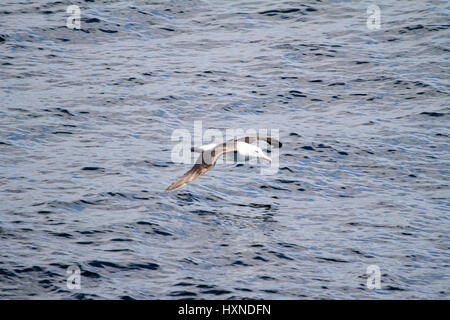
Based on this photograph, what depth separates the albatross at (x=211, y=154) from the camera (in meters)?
14.7

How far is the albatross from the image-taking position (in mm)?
14656

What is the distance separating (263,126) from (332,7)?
36.9 feet

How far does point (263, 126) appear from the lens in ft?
69.5

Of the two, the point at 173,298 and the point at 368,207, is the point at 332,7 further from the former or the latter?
the point at 173,298

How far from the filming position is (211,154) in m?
15.5

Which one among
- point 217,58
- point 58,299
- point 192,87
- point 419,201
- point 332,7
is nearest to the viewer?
point 58,299

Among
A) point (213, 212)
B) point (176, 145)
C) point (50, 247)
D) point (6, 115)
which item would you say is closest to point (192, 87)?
point (176, 145)

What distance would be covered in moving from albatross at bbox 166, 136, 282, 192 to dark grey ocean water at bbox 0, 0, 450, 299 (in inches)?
45.9

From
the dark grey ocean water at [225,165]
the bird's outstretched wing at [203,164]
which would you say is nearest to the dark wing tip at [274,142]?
the dark grey ocean water at [225,165]

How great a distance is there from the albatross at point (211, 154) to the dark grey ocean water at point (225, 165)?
45.9 inches

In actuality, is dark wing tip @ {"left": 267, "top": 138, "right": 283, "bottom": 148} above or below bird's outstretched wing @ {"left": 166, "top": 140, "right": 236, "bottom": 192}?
below

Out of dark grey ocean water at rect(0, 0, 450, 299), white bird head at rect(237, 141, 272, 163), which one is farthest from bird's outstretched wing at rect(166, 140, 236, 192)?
dark grey ocean water at rect(0, 0, 450, 299)

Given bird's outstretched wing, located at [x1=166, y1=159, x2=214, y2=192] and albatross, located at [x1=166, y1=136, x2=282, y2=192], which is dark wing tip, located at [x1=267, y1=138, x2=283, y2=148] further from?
bird's outstretched wing, located at [x1=166, y1=159, x2=214, y2=192]
